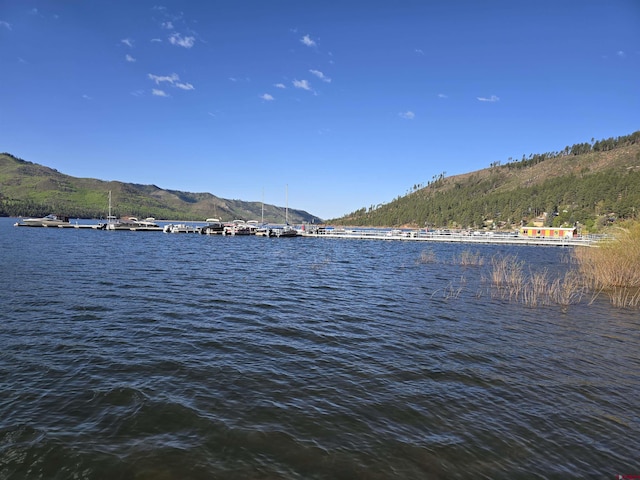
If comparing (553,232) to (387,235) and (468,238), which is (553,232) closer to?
(468,238)

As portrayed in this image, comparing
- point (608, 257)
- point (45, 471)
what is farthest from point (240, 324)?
point (608, 257)

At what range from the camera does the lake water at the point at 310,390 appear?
6496 mm

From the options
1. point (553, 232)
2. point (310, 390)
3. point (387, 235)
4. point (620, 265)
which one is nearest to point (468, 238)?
point (387, 235)

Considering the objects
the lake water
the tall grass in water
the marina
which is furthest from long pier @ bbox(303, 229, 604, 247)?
the lake water

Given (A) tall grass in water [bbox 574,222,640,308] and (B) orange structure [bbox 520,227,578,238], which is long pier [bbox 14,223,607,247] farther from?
(A) tall grass in water [bbox 574,222,640,308]

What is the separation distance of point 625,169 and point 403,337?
236 meters

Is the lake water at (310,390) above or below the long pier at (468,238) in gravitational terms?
below

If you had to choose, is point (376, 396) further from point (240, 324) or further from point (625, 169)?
point (625, 169)

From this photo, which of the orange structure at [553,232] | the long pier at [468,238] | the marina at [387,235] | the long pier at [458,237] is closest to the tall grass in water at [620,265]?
the long pier at [468,238]

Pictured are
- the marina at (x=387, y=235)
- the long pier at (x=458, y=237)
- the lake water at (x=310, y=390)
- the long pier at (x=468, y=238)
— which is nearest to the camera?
the lake water at (x=310, y=390)

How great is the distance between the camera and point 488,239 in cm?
9088

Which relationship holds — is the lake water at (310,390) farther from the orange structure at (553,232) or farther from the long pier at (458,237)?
the orange structure at (553,232)

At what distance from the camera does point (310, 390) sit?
9.34 meters

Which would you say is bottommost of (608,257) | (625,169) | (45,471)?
(45,471)
